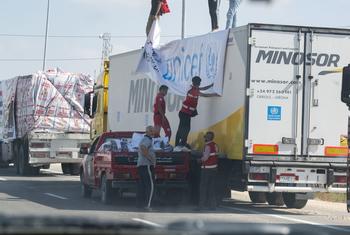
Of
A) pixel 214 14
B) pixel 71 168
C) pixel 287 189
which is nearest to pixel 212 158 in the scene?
pixel 287 189

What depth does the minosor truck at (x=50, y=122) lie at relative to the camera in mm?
27719

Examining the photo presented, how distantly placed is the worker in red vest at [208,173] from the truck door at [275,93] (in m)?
0.87

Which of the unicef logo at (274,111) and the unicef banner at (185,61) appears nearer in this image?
the unicef logo at (274,111)

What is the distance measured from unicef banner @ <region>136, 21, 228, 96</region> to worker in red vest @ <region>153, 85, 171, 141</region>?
0.35 metres

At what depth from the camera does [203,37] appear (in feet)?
58.8

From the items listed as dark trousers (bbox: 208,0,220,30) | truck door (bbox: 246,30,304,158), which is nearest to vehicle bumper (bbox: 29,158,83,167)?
dark trousers (bbox: 208,0,220,30)

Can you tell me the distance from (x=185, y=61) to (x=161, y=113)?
1.42m

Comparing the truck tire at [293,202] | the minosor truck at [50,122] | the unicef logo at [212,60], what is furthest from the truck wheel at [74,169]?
the unicef logo at [212,60]

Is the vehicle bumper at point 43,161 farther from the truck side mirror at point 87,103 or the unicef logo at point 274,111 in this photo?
the unicef logo at point 274,111

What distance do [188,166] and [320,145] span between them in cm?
297

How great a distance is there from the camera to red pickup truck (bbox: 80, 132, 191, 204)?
16.9 metres

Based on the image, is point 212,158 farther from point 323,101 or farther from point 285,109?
point 323,101

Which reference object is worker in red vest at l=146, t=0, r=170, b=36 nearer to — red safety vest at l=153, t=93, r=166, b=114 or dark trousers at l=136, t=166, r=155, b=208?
red safety vest at l=153, t=93, r=166, b=114

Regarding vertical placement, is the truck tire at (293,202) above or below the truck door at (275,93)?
below
